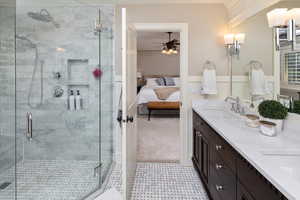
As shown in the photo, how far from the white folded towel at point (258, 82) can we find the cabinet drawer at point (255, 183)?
1.02 meters

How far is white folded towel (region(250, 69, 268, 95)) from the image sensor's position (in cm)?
199

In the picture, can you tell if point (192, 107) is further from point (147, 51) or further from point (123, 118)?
point (147, 51)

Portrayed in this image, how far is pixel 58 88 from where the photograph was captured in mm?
3105

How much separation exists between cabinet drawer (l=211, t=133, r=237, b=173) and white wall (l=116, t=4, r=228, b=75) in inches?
57.2

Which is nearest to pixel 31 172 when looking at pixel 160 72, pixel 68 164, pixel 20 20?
pixel 68 164

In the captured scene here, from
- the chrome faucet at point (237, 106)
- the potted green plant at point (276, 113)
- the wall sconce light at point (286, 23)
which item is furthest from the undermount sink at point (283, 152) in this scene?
the chrome faucet at point (237, 106)

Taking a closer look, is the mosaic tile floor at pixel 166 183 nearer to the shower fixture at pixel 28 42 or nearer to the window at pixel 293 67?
the window at pixel 293 67

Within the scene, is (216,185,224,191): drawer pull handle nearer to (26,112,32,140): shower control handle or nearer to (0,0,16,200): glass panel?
(0,0,16,200): glass panel

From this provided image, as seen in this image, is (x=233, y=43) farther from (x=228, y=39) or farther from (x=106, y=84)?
(x=106, y=84)

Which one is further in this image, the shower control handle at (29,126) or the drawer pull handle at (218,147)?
the shower control handle at (29,126)

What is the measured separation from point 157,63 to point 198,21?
5.94m

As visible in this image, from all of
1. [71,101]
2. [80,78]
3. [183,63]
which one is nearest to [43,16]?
[80,78]

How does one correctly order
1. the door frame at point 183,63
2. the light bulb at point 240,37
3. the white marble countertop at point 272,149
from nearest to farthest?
the white marble countertop at point 272,149
the light bulb at point 240,37
the door frame at point 183,63

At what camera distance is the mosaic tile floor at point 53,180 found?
2203 millimetres
